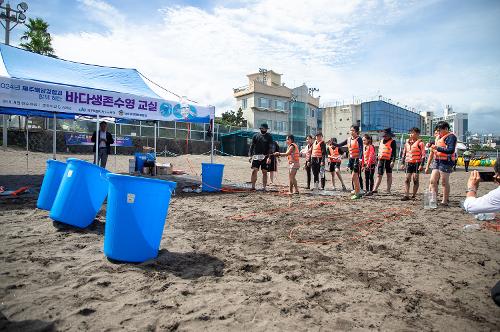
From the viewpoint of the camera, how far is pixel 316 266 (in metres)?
A: 3.43

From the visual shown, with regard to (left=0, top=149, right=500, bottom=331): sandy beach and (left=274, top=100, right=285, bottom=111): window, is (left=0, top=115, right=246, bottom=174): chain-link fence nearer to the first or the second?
(left=0, top=149, right=500, bottom=331): sandy beach

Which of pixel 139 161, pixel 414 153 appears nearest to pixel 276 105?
pixel 139 161

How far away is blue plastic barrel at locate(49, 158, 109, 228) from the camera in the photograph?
14.1 feet

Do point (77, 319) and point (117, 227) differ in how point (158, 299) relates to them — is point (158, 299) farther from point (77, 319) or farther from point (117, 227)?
point (117, 227)

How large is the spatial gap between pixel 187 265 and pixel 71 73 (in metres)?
9.35

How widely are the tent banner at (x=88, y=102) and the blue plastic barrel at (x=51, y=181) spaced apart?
10.8 feet

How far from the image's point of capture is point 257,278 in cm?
308

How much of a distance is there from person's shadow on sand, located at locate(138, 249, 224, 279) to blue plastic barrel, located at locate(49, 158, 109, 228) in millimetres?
1541

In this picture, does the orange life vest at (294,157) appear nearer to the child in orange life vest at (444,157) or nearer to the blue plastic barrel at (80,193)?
the child in orange life vest at (444,157)

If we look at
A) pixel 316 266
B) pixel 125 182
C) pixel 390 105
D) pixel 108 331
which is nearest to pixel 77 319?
pixel 108 331

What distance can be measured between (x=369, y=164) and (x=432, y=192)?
2539 millimetres

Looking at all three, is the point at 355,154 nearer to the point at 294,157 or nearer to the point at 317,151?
the point at 317,151

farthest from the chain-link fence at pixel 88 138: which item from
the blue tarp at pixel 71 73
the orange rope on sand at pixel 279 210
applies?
the orange rope on sand at pixel 279 210

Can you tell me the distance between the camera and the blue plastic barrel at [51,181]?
523 cm
